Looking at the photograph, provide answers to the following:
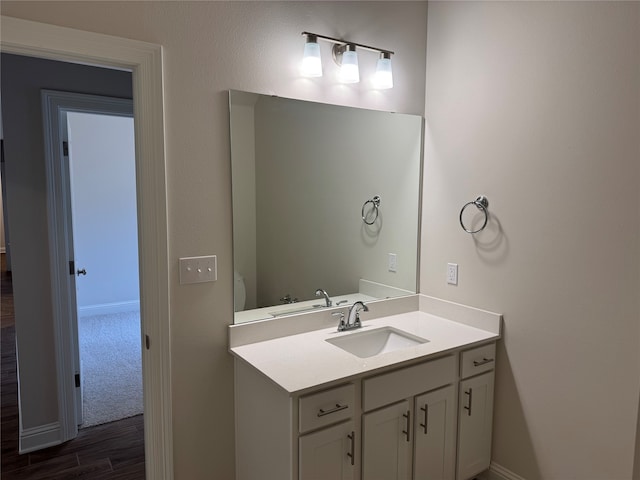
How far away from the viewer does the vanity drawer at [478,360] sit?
2191 mm

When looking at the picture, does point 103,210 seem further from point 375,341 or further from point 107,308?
point 375,341

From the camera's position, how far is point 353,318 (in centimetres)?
237

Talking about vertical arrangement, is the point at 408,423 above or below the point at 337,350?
below

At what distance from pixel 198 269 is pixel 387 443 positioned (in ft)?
3.58

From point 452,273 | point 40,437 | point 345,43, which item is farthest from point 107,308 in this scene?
point 345,43

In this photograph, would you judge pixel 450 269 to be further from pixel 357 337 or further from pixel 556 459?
pixel 556 459

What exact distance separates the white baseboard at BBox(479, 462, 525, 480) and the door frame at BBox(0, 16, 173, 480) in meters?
1.58

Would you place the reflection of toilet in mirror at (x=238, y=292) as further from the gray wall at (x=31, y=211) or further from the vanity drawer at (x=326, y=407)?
the gray wall at (x=31, y=211)

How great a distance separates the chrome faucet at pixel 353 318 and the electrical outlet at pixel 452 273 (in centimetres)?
51

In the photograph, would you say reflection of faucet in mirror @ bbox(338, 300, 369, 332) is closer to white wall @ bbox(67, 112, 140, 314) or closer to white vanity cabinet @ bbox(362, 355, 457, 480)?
white vanity cabinet @ bbox(362, 355, 457, 480)

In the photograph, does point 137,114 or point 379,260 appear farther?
point 379,260

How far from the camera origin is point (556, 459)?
2.11 metres

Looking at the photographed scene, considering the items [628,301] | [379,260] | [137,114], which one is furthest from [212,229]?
[628,301]

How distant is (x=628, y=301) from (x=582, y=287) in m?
0.18
